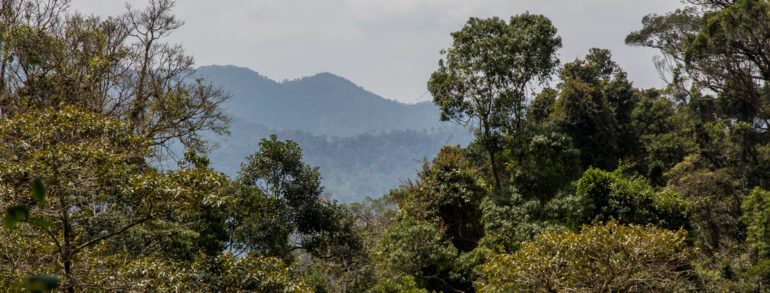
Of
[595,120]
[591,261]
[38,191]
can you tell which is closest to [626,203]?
[591,261]

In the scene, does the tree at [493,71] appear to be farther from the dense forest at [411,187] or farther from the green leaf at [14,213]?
the green leaf at [14,213]

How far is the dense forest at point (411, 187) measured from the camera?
6.09m

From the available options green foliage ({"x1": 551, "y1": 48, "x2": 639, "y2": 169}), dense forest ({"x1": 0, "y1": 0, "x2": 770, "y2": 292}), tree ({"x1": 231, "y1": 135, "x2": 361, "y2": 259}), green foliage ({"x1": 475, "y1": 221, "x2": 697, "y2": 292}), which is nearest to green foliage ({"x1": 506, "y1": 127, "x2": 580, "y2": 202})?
dense forest ({"x1": 0, "y1": 0, "x2": 770, "y2": 292})

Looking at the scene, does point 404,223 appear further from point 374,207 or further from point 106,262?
point 374,207

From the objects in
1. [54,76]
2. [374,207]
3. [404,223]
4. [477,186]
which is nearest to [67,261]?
[54,76]

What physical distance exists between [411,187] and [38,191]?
612 inches

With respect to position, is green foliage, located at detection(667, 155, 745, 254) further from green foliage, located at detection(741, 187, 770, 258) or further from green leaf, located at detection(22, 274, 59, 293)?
green leaf, located at detection(22, 274, 59, 293)

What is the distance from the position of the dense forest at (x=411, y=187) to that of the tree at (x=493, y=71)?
56mm

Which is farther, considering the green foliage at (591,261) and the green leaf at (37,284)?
the green foliage at (591,261)

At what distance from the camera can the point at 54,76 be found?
997 centimetres

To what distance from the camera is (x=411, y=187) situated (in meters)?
16.1

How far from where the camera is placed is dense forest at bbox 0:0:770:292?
20.0 feet

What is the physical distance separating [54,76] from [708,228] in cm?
2042

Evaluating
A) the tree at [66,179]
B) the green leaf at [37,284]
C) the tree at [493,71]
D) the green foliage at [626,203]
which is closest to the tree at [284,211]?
the tree at [493,71]
